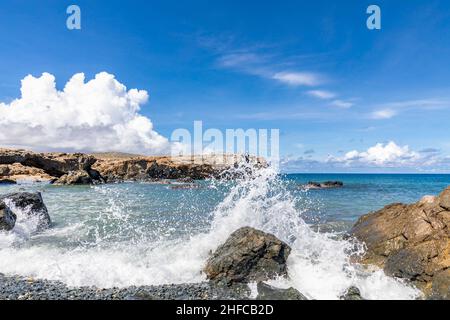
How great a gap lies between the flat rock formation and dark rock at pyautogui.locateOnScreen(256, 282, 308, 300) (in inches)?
2359

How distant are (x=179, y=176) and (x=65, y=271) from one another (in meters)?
110

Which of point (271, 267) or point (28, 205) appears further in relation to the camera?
point (28, 205)

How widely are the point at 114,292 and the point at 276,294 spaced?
→ 16.1 ft

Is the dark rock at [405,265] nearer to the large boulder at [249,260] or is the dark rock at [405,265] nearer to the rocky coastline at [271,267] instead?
the rocky coastline at [271,267]

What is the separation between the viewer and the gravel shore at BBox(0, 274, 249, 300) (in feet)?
35.2

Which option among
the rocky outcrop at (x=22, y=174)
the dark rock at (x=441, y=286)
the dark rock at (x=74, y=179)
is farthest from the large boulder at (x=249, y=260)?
the rocky outcrop at (x=22, y=174)

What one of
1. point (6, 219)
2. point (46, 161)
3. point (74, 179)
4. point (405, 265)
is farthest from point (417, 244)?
point (46, 161)

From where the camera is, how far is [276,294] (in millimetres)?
11227

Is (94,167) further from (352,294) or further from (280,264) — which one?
(352,294)

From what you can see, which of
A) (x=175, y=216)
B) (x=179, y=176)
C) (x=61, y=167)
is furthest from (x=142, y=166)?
(x=175, y=216)

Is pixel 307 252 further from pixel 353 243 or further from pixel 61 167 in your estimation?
pixel 61 167

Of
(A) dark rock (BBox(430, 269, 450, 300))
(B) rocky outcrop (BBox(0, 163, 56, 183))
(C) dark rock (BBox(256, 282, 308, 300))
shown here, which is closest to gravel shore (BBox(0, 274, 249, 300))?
(C) dark rock (BBox(256, 282, 308, 300))

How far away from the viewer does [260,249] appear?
1288cm

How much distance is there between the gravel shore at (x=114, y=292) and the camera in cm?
1073
